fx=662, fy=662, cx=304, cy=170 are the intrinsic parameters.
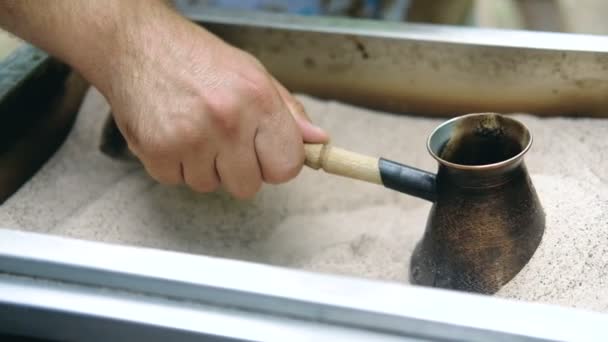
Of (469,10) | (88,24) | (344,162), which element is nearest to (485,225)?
(344,162)

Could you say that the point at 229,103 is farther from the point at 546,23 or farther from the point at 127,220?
the point at 546,23

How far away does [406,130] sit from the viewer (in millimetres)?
1011

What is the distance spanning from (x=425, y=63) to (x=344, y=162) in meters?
0.30

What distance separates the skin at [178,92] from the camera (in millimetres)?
715

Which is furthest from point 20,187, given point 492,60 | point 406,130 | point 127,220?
point 492,60

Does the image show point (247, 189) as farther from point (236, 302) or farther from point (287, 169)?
point (236, 302)

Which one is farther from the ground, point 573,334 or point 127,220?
point 573,334

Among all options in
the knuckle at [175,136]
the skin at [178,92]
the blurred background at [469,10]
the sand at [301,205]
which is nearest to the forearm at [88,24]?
the skin at [178,92]

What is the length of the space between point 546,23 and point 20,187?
1507 mm

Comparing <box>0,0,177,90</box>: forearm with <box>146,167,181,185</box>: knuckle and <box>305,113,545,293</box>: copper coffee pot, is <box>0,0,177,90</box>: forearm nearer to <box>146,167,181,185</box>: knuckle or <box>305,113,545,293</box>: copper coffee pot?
<box>146,167,181,185</box>: knuckle

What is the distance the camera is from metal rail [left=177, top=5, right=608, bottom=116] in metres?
0.90

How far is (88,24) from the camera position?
2.46 feet

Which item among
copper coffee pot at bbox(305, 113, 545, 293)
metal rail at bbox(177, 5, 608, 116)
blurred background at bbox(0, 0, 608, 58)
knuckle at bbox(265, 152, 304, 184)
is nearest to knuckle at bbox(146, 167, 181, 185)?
knuckle at bbox(265, 152, 304, 184)

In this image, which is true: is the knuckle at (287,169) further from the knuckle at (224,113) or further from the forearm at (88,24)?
the forearm at (88,24)
